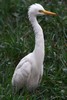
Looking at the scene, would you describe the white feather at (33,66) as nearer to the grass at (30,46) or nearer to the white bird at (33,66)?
the white bird at (33,66)

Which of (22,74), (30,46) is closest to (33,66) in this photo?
(22,74)

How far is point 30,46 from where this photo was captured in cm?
675

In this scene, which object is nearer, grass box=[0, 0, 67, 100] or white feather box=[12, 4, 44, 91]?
white feather box=[12, 4, 44, 91]

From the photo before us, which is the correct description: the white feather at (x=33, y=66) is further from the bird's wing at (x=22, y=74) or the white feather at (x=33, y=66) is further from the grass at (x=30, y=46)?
the grass at (x=30, y=46)

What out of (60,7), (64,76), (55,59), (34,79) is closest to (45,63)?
(55,59)

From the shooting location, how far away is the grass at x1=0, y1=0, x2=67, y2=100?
572 centimetres

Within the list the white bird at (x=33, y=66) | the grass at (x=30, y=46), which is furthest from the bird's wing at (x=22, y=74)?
the grass at (x=30, y=46)

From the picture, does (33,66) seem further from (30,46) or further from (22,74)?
(30,46)

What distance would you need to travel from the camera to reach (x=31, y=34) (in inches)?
289

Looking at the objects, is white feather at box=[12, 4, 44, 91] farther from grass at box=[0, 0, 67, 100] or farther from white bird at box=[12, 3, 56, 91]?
grass at box=[0, 0, 67, 100]

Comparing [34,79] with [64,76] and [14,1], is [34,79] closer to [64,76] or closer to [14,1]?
[64,76]

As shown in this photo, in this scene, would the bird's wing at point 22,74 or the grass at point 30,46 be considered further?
the grass at point 30,46

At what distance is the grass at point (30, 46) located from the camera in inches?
225

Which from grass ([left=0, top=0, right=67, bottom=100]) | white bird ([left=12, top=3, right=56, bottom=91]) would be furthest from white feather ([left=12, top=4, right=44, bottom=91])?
grass ([left=0, top=0, right=67, bottom=100])
